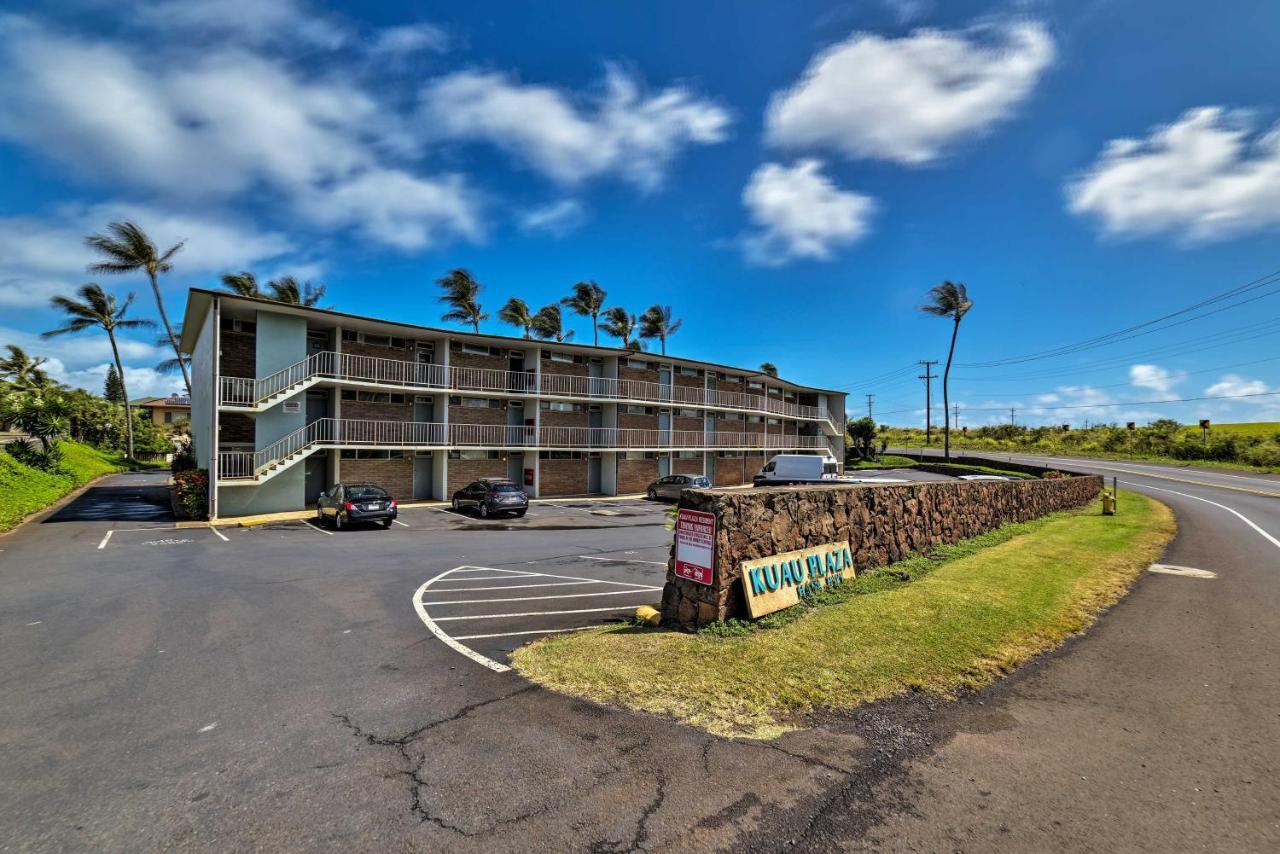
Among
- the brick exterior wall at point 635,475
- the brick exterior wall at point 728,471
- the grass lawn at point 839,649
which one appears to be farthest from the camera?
the brick exterior wall at point 728,471

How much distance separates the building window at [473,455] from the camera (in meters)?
28.5

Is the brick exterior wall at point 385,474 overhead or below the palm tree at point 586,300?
below

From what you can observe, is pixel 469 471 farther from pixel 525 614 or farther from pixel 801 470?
pixel 525 614

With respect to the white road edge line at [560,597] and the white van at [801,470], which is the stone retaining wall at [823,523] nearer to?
the white road edge line at [560,597]

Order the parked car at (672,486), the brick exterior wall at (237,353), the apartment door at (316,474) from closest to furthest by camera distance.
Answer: the brick exterior wall at (237,353) < the apartment door at (316,474) < the parked car at (672,486)

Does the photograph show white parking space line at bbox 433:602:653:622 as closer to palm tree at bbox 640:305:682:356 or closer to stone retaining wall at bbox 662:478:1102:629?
stone retaining wall at bbox 662:478:1102:629

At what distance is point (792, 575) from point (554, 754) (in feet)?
15.1

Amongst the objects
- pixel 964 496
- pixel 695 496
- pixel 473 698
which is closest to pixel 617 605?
pixel 695 496

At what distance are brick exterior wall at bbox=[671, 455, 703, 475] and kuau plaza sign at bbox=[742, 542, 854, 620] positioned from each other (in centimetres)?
2809

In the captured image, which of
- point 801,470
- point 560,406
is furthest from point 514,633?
point 801,470

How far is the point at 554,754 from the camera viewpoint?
434 centimetres

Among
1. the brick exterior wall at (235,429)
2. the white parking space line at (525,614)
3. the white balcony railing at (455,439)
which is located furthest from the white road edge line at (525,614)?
the brick exterior wall at (235,429)

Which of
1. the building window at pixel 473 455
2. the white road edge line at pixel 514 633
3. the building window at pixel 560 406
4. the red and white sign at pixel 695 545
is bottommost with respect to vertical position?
the white road edge line at pixel 514 633

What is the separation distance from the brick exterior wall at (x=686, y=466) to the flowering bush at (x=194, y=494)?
2446 cm
